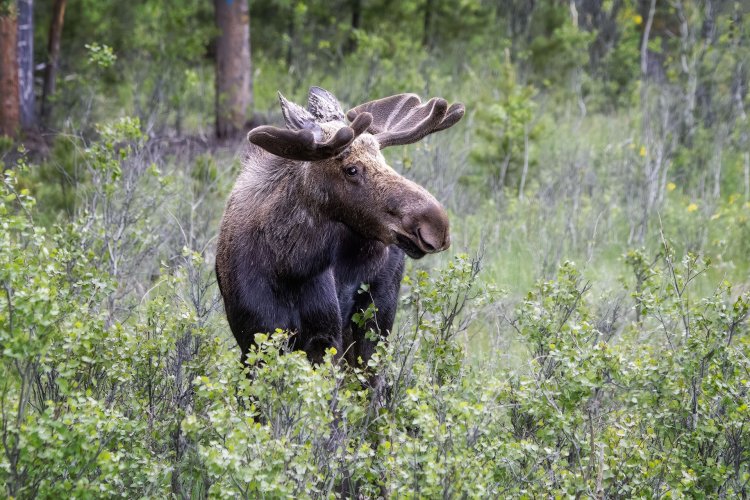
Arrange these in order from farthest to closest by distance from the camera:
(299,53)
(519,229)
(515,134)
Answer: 1. (299,53)
2. (515,134)
3. (519,229)

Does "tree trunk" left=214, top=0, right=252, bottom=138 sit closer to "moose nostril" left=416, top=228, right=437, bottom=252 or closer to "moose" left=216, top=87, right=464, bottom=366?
"moose" left=216, top=87, right=464, bottom=366

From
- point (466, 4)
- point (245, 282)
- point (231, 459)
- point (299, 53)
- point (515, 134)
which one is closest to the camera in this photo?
point (231, 459)

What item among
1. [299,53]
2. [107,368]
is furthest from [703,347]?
[299,53]

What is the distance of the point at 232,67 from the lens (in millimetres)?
12891

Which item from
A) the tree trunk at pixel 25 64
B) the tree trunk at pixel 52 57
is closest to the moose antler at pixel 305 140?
the tree trunk at pixel 25 64

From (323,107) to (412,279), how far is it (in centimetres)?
192

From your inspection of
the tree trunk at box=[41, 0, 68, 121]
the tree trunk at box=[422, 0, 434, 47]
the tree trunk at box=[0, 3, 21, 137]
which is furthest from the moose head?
the tree trunk at box=[422, 0, 434, 47]

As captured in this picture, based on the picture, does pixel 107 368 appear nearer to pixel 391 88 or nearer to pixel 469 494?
pixel 469 494

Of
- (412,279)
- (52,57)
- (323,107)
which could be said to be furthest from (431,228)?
(52,57)

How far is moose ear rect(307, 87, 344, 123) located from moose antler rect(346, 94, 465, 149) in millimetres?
75

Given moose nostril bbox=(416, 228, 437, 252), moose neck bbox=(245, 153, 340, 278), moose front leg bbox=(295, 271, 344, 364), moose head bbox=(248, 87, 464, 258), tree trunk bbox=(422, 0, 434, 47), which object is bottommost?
tree trunk bbox=(422, 0, 434, 47)

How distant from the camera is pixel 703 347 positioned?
447 centimetres

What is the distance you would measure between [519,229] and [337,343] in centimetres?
464

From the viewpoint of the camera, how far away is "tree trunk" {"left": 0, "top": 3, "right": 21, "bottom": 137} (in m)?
10.3
